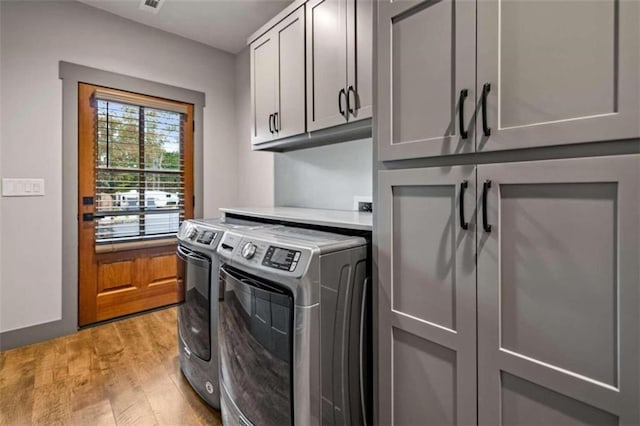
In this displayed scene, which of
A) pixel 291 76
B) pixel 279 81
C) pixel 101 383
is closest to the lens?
pixel 101 383

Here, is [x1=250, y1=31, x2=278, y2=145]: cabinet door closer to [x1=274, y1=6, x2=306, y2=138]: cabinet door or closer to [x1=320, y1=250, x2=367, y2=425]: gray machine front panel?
[x1=274, y1=6, x2=306, y2=138]: cabinet door

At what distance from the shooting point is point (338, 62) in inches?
67.0

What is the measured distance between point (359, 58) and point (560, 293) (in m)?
1.32

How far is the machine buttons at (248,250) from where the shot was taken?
1.27m

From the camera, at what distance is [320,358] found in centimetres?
111

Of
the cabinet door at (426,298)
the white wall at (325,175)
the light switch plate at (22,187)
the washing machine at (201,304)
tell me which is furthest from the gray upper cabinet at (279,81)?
→ the light switch plate at (22,187)

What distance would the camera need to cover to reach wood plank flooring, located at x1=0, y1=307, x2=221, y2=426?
1.65m

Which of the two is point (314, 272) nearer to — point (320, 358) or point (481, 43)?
point (320, 358)

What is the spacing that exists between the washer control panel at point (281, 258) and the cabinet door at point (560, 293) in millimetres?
586

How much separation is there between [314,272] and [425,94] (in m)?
0.70

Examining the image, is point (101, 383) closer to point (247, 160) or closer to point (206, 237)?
point (206, 237)

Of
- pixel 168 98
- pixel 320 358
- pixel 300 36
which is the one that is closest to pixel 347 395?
pixel 320 358

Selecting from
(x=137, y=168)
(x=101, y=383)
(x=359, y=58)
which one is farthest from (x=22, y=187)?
(x=359, y=58)

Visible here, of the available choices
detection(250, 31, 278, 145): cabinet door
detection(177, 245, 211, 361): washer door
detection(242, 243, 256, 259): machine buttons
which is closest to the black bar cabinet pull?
detection(242, 243, 256, 259): machine buttons
